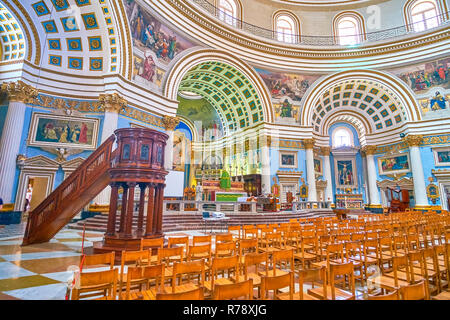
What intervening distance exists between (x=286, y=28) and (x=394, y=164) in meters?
16.3

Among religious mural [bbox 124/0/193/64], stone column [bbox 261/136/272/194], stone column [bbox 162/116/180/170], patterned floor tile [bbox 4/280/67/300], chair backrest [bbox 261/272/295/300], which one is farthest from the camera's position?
stone column [bbox 261/136/272/194]

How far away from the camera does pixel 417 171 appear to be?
18.9 meters

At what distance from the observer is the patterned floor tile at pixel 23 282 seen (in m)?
3.36

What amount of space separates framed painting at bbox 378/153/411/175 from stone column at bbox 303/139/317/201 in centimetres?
783

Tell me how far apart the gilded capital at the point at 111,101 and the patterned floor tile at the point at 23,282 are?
9746 millimetres

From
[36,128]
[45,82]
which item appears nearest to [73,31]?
[45,82]

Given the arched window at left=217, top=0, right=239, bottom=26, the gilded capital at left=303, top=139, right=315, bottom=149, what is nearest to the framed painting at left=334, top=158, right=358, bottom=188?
the gilded capital at left=303, top=139, right=315, bottom=149

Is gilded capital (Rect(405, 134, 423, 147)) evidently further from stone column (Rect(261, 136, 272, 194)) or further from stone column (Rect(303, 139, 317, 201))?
stone column (Rect(261, 136, 272, 194))

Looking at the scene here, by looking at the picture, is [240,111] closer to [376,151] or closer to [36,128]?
[376,151]

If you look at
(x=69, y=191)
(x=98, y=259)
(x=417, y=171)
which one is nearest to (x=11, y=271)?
(x=98, y=259)

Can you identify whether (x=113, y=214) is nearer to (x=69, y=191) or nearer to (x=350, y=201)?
(x=69, y=191)

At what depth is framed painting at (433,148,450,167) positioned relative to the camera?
59.7ft
